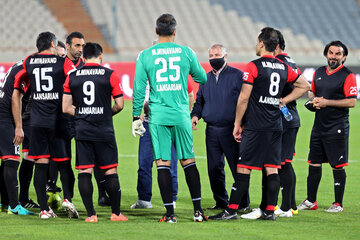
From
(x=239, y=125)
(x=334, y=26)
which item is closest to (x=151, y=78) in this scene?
(x=239, y=125)

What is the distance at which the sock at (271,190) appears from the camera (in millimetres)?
6828

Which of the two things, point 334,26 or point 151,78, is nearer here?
point 151,78

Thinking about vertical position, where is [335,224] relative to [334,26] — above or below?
below

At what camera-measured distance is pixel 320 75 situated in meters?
7.88

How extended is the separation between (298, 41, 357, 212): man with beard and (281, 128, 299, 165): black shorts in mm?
612

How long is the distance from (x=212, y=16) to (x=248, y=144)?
26739 mm

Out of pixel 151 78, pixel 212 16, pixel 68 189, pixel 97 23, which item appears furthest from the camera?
pixel 212 16

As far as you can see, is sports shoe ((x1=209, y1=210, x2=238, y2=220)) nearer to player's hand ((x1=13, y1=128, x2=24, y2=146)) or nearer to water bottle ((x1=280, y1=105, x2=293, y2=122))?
water bottle ((x1=280, y1=105, x2=293, y2=122))

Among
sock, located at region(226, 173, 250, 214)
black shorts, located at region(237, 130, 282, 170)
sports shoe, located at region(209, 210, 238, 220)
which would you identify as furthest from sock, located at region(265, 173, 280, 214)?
sports shoe, located at region(209, 210, 238, 220)

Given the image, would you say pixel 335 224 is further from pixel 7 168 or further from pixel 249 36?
pixel 249 36

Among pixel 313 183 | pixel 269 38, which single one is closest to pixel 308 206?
pixel 313 183

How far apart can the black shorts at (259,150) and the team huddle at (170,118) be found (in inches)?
0.4

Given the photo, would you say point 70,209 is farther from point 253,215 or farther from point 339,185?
point 339,185

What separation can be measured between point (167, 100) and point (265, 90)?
106 centimetres
